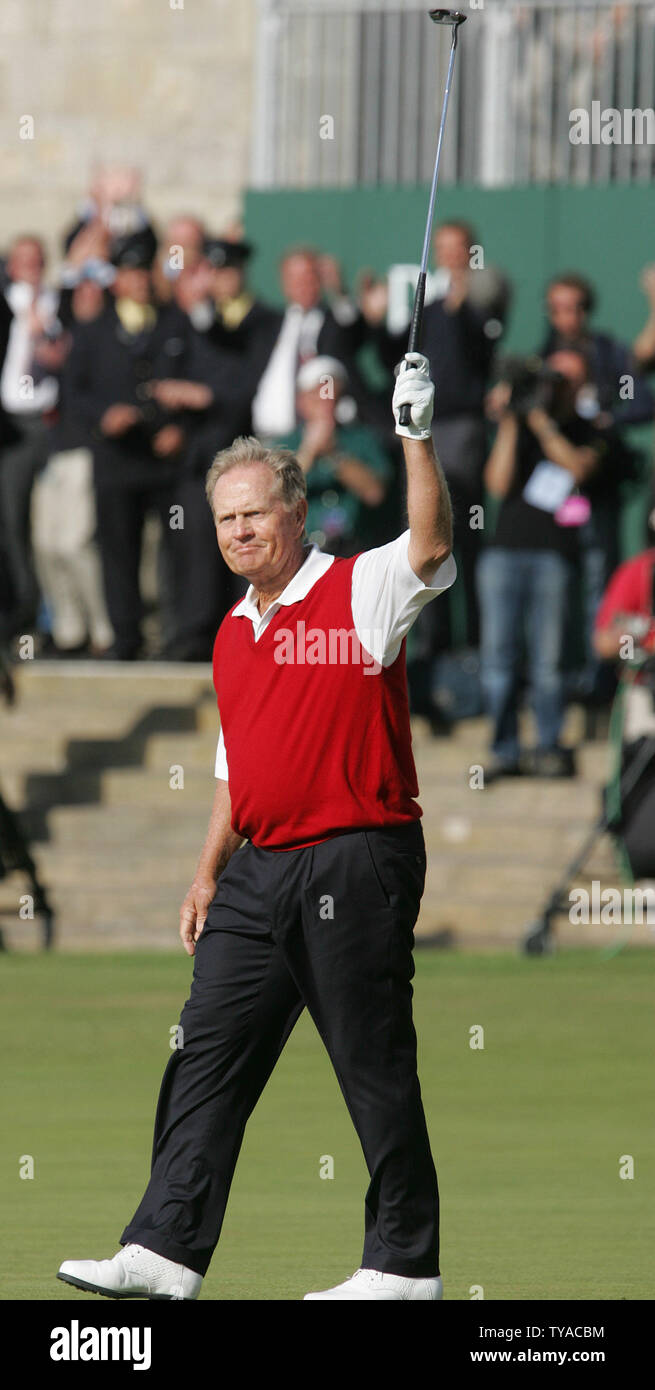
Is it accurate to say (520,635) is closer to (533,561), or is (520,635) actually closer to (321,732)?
(533,561)

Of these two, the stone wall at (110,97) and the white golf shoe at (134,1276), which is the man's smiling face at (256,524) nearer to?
the white golf shoe at (134,1276)

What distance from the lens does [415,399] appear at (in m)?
5.82

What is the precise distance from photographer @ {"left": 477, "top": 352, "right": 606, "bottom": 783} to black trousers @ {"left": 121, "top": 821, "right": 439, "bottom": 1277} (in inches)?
376

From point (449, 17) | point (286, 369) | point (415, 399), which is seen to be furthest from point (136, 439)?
point (415, 399)

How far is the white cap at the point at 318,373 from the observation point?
16.5m

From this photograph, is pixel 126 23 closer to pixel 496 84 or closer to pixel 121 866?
pixel 496 84

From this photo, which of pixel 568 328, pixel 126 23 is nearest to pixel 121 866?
pixel 568 328

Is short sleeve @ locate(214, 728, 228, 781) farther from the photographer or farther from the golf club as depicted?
the photographer

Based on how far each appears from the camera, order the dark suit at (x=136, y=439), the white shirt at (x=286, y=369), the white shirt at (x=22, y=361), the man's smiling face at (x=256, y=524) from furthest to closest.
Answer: the white shirt at (x=22, y=361), the dark suit at (x=136, y=439), the white shirt at (x=286, y=369), the man's smiling face at (x=256, y=524)

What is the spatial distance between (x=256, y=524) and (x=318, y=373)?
10.3 metres

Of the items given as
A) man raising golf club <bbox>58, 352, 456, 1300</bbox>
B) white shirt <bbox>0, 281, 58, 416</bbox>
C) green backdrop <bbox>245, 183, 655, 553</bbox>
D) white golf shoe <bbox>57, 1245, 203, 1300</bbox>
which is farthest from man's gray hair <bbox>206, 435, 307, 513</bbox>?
green backdrop <bbox>245, 183, 655, 553</bbox>

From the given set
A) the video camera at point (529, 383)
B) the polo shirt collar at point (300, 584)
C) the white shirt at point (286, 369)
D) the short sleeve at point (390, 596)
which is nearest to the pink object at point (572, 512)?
the video camera at point (529, 383)

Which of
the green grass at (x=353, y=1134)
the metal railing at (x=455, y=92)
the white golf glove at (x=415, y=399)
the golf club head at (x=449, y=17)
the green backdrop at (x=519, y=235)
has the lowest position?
the green grass at (x=353, y=1134)

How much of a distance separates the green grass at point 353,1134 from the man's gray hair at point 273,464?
6.37 ft
